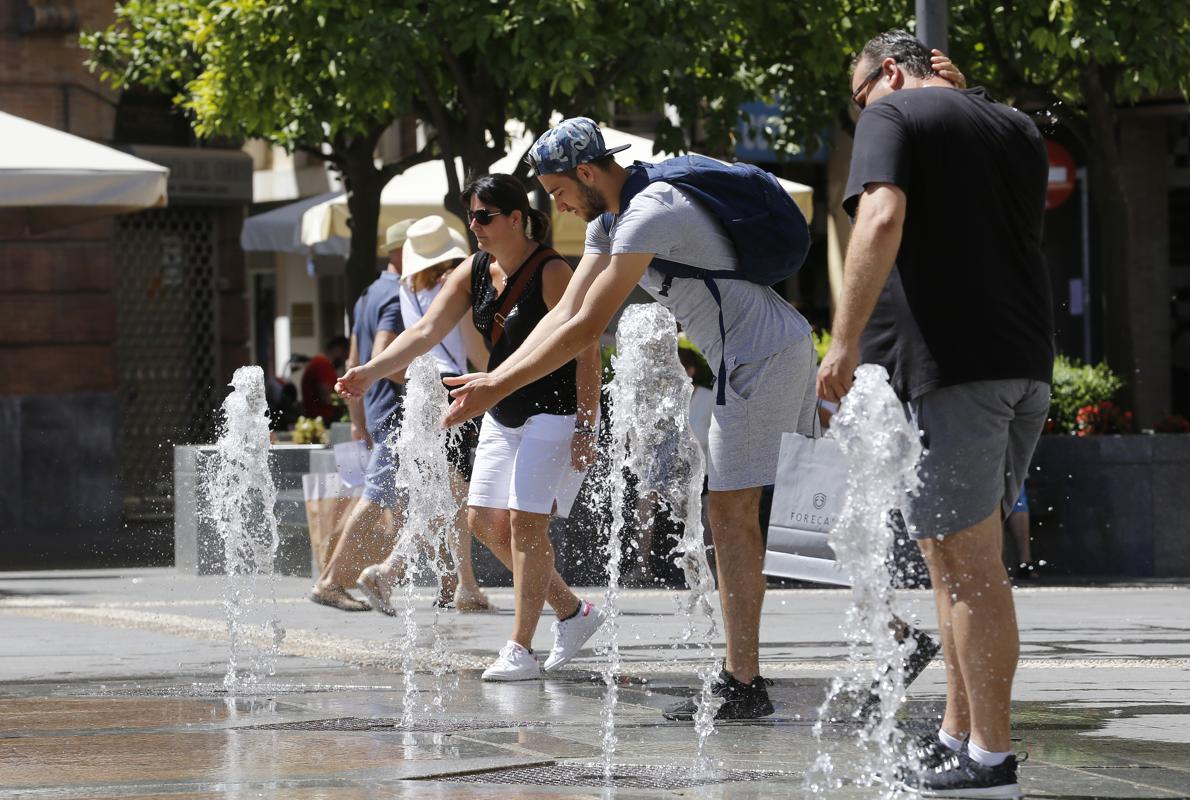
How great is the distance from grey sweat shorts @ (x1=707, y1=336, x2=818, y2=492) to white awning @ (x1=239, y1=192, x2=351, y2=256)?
13470mm

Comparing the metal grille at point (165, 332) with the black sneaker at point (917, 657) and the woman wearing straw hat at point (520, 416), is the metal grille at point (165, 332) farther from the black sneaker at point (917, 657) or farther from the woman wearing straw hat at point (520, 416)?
the black sneaker at point (917, 657)

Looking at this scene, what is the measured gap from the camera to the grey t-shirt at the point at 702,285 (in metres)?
5.98

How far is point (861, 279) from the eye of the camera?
15.5ft

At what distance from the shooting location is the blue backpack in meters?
6.11

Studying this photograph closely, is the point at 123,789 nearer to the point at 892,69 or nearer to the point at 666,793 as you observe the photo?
the point at 666,793

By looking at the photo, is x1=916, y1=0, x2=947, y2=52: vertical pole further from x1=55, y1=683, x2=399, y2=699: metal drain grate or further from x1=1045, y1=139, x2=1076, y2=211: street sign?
x1=1045, y1=139, x2=1076, y2=211: street sign

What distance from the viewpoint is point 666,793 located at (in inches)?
189

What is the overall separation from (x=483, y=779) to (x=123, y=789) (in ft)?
2.67

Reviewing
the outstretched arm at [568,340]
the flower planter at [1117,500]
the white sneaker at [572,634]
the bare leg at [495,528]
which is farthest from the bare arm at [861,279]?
the flower planter at [1117,500]

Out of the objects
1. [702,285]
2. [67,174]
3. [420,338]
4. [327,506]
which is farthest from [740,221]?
[67,174]

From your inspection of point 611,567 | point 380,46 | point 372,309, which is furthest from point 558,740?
point 380,46

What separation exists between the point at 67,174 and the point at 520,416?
611cm

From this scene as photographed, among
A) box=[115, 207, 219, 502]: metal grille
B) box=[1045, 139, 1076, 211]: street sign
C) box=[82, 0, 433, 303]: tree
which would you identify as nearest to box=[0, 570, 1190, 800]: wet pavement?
box=[82, 0, 433, 303]: tree

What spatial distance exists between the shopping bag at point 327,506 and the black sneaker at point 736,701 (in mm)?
4382
